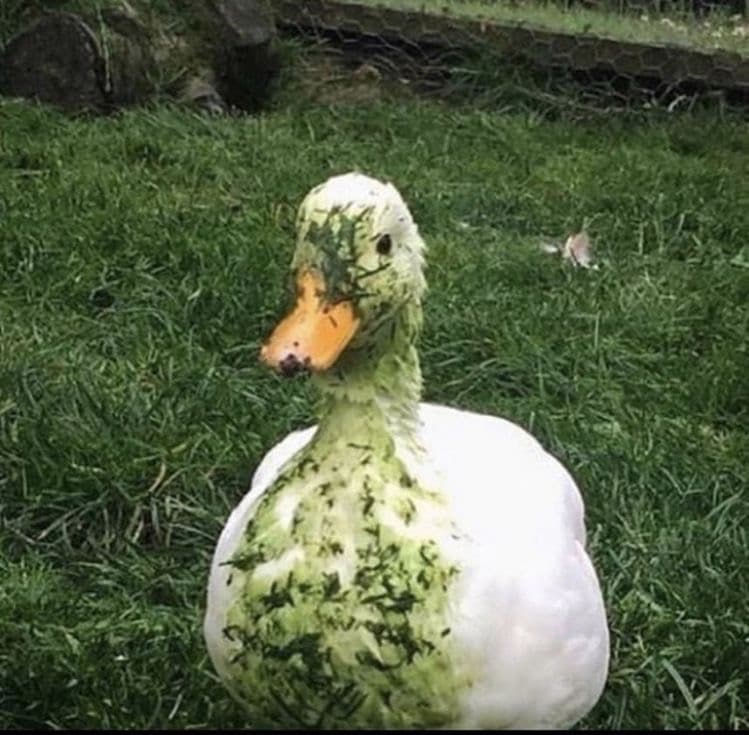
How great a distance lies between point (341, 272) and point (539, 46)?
368 centimetres

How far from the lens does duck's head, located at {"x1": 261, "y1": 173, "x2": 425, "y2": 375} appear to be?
1.57m

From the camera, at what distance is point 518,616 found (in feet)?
5.30

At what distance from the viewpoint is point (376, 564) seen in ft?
5.27

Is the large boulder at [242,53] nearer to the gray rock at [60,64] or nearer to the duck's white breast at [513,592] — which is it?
the gray rock at [60,64]

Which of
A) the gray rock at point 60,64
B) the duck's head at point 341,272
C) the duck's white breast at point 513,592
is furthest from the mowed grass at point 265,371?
the duck's head at point 341,272

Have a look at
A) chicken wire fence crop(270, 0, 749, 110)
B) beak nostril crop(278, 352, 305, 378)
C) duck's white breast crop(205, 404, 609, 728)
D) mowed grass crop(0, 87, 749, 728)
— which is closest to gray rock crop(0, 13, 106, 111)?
mowed grass crop(0, 87, 749, 728)

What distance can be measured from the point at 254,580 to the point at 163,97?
10.5ft

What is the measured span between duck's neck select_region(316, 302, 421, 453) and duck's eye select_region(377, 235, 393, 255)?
63 millimetres

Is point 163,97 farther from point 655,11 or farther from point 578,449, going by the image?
point 578,449

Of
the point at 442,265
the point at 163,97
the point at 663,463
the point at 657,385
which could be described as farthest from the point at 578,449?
the point at 163,97

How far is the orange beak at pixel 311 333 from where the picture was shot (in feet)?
5.08

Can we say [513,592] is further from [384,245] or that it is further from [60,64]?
[60,64]

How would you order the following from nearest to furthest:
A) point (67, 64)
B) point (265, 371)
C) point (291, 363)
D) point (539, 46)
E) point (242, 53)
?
point (291, 363), point (265, 371), point (67, 64), point (242, 53), point (539, 46)

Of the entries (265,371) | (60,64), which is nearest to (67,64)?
(60,64)
